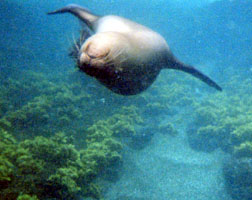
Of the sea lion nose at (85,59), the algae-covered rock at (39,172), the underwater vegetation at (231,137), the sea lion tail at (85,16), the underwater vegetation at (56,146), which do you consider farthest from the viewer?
the underwater vegetation at (231,137)

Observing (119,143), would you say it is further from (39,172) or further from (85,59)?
(85,59)

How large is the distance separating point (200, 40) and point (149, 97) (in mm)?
23913

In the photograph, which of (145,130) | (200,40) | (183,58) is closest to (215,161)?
(145,130)

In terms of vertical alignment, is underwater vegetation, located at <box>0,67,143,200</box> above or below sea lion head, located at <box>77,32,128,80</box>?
below

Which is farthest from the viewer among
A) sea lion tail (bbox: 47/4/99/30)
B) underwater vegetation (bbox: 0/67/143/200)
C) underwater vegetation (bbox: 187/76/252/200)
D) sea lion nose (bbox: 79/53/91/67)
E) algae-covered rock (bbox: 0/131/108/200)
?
underwater vegetation (bbox: 187/76/252/200)

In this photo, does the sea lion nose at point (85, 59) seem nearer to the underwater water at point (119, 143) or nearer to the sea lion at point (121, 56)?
the sea lion at point (121, 56)

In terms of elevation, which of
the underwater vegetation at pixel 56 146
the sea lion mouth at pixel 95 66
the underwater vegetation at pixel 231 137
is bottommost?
the underwater vegetation at pixel 231 137

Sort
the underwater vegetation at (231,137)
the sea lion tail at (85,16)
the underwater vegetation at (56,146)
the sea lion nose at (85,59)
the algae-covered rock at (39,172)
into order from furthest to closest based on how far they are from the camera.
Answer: the underwater vegetation at (231,137), the sea lion tail at (85,16), the underwater vegetation at (56,146), the algae-covered rock at (39,172), the sea lion nose at (85,59)

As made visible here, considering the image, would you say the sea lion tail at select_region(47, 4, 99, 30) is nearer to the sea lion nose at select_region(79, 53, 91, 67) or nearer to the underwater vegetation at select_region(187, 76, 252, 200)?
the sea lion nose at select_region(79, 53, 91, 67)

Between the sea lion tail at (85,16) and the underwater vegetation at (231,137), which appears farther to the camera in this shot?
the underwater vegetation at (231,137)

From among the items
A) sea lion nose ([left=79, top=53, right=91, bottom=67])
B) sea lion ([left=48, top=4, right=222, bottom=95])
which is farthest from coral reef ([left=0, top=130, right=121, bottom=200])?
sea lion nose ([left=79, top=53, right=91, bottom=67])

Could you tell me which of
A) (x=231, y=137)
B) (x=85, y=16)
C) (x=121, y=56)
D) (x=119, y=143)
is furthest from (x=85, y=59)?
(x=231, y=137)

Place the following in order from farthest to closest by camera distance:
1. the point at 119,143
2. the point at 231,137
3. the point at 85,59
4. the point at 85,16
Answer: the point at 231,137, the point at 119,143, the point at 85,16, the point at 85,59

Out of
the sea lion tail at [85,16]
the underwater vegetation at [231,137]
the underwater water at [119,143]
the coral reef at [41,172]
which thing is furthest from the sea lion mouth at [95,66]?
the underwater vegetation at [231,137]
